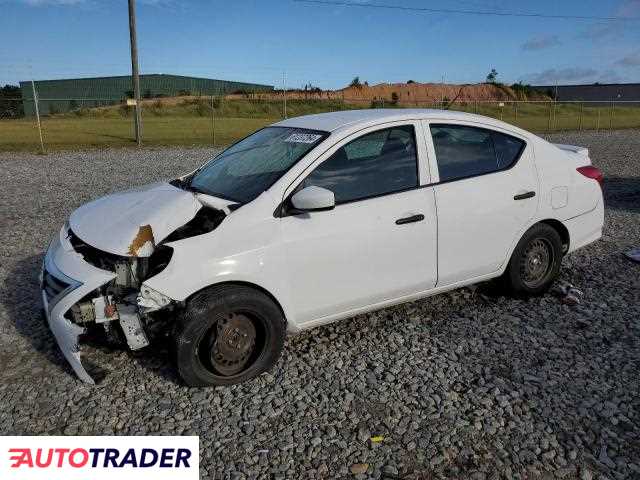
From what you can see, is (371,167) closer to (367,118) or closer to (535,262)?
(367,118)

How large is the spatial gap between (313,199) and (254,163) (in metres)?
0.91

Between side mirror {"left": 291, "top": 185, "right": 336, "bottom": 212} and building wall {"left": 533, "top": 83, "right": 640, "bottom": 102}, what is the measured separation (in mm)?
65982

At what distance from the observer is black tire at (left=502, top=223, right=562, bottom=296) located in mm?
4539

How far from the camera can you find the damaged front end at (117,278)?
3219 mm

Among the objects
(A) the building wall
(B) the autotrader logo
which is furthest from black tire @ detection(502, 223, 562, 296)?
(A) the building wall

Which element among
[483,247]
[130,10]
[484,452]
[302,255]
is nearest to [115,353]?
[302,255]

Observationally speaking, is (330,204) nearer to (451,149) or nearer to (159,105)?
(451,149)

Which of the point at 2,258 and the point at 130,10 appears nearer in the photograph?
the point at 2,258

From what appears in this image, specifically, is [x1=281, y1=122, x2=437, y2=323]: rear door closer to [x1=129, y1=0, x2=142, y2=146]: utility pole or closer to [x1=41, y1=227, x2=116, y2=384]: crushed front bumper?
[x1=41, y1=227, x2=116, y2=384]: crushed front bumper

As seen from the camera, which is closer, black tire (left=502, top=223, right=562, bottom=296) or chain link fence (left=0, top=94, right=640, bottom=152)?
black tire (left=502, top=223, right=562, bottom=296)

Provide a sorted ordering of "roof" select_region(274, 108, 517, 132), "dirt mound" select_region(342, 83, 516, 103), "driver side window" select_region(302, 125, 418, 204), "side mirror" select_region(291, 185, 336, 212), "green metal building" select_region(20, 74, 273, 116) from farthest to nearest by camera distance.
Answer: "dirt mound" select_region(342, 83, 516, 103) → "green metal building" select_region(20, 74, 273, 116) → "roof" select_region(274, 108, 517, 132) → "driver side window" select_region(302, 125, 418, 204) → "side mirror" select_region(291, 185, 336, 212)

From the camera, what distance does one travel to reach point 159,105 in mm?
38781

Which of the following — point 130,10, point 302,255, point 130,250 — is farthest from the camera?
point 130,10

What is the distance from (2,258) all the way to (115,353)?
122 inches
